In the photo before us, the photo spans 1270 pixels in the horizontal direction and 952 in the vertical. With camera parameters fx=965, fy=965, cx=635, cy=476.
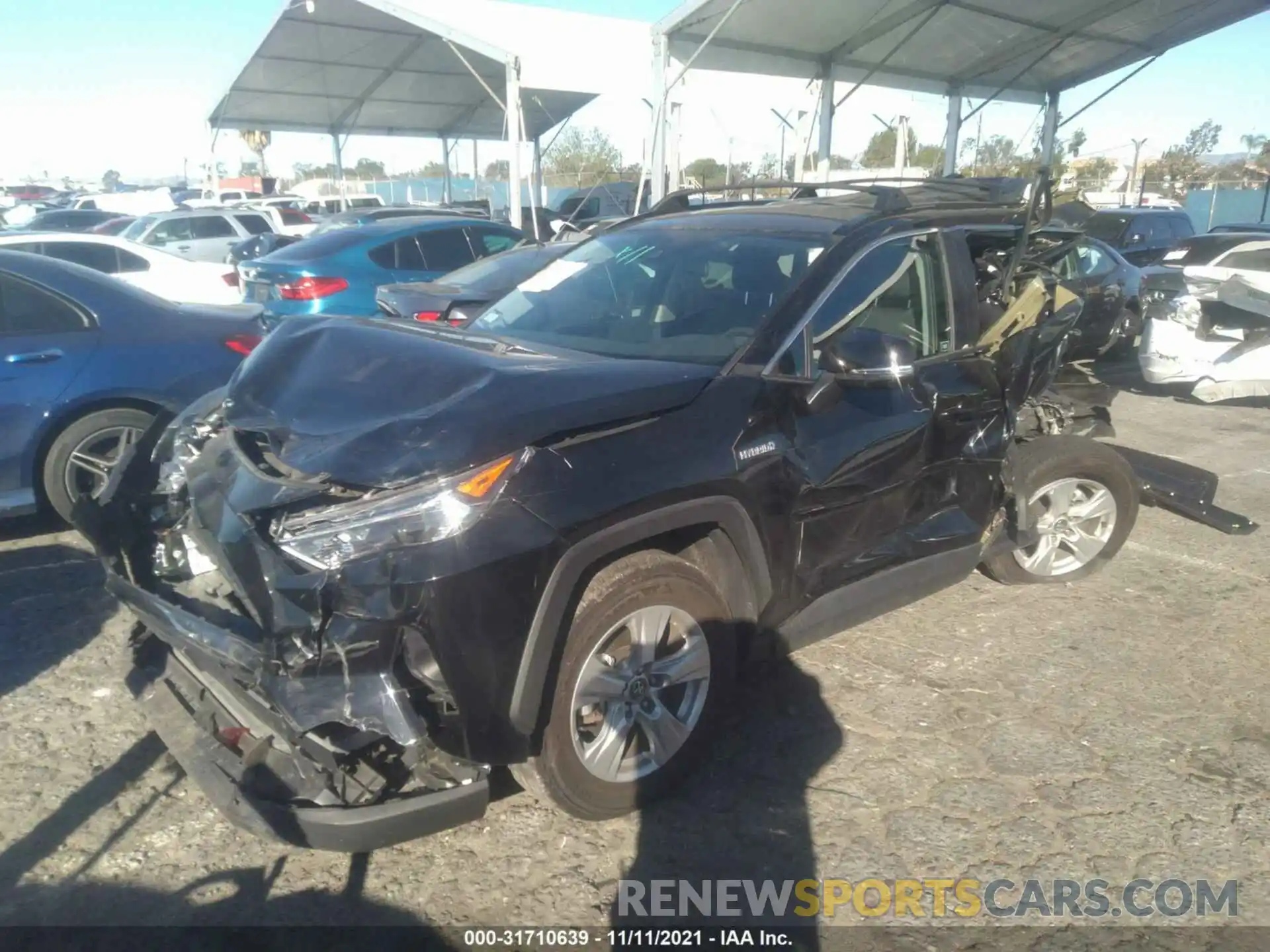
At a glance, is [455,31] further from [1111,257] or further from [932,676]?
[932,676]

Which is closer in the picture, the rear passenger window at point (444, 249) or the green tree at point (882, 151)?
the rear passenger window at point (444, 249)

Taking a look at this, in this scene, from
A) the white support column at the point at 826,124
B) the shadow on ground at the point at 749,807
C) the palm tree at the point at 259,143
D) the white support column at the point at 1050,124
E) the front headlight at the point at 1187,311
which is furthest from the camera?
the palm tree at the point at 259,143

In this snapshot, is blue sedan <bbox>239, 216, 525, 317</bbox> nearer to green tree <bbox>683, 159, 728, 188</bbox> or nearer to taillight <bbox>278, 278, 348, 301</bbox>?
taillight <bbox>278, 278, 348, 301</bbox>

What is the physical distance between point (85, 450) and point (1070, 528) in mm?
5285

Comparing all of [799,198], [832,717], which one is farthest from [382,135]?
[832,717]

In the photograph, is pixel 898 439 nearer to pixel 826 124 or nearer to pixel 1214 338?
pixel 1214 338

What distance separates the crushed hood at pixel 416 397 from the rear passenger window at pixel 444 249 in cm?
703

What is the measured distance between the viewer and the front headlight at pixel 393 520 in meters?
2.45

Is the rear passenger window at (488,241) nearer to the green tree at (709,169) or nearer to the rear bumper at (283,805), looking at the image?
the rear bumper at (283,805)

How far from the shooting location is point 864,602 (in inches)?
145

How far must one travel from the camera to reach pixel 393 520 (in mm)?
2477

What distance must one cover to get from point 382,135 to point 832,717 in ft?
98.0

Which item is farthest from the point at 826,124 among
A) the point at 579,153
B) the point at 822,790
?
the point at 579,153

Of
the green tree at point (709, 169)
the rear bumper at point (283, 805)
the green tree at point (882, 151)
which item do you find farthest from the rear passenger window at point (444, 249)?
the green tree at point (882, 151)
